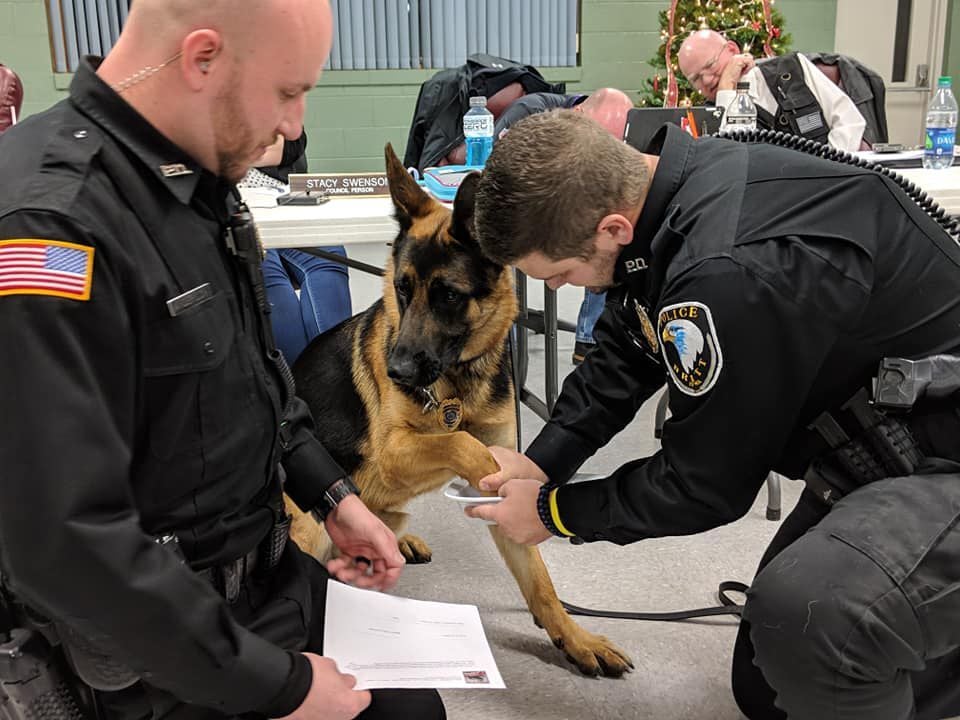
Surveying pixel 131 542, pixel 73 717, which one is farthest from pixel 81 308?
pixel 73 717

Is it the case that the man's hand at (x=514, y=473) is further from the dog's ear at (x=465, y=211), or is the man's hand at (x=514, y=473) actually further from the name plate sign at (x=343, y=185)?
the name plate sign at (x=343, y=185)

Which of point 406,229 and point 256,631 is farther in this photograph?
point 406,229

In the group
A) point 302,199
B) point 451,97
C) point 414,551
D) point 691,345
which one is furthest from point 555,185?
point 451,97

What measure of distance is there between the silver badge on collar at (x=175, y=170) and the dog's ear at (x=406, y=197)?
1.03 metres

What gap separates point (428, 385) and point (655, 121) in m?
1.47

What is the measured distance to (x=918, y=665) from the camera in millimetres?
1266

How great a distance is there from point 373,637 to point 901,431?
93 cm

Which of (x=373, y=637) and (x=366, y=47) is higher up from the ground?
(x=366, y=47)

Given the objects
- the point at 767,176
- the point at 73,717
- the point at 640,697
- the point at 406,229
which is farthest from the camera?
the point at 406,229

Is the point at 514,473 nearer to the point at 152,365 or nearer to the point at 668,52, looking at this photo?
the point at 152,365

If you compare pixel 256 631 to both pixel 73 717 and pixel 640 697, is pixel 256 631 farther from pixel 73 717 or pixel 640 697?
pixel 640 697

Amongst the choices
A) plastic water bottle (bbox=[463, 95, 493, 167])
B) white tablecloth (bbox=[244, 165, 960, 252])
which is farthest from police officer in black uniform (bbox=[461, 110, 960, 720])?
plastic water bottle (bbox=[463, 95, 493, 167])

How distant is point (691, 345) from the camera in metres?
1.25

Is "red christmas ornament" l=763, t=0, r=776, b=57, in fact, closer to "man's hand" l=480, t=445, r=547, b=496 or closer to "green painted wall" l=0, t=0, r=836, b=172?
"green painted wall" l=0, t=0, r=836, b=172
